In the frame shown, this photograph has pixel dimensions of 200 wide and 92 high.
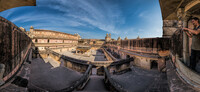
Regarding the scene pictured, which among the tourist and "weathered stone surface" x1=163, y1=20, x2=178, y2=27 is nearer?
the tourist

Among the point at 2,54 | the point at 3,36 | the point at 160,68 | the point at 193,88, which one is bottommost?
the point at 160,68

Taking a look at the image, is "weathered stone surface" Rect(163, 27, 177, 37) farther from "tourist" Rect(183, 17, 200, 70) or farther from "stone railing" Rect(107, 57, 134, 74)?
"tourist" Rect(183, 17, 200, 70)

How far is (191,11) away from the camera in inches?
91.7

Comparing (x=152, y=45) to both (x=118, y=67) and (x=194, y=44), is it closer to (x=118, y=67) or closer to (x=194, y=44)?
(x=118, y=67)

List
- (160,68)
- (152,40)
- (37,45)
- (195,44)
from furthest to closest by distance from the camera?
(37,45)
(152,40)
(160,68)
(195,44)

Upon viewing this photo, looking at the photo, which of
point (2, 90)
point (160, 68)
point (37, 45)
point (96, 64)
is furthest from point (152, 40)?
point (37, 45)

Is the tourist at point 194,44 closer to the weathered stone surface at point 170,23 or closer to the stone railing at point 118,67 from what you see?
the stone railing at point 118,67

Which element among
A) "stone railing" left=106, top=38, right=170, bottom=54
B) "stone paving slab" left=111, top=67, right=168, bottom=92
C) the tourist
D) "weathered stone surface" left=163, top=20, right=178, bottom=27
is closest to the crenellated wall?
"stone railing" left=106, top=38, right=170, bottom=54

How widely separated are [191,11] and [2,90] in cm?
569

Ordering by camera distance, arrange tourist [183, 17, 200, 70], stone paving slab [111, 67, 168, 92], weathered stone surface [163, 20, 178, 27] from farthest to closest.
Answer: weathered stone surface [163, 20, 178, 27], stone paving slab [111, 67, 168, 92], tourist [183, 17, 200, 70]

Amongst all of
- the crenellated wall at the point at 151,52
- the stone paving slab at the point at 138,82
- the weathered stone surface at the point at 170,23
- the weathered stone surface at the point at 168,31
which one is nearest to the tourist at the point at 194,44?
the stone paving slab at the point at 138,82

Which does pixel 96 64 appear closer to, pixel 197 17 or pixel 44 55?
pixel 197 17

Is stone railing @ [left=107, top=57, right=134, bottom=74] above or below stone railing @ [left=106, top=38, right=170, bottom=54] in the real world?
below

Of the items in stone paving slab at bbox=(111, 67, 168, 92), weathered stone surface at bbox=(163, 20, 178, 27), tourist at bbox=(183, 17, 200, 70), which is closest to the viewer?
tourist at bbox=(183, 17, 200, 70)
